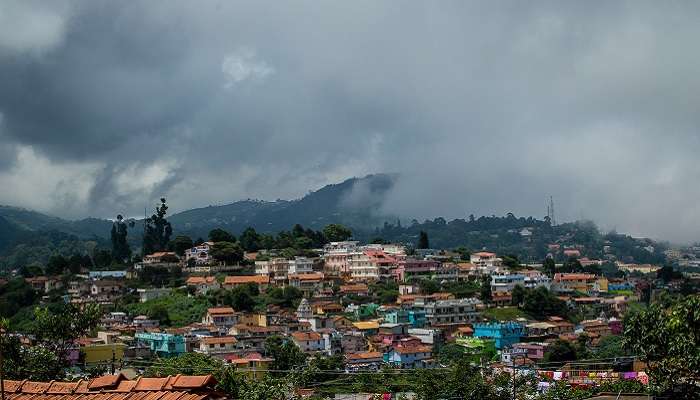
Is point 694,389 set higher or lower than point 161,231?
lower

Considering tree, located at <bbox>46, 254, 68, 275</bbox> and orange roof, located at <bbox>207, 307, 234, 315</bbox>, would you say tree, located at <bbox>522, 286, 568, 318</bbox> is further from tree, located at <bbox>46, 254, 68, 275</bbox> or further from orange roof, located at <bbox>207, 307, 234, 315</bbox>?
tree, located at <bbox>46, 254, 68, 275</bbox>

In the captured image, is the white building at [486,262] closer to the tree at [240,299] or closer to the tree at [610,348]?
the tree at [610,348]

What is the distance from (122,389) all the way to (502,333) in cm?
4986

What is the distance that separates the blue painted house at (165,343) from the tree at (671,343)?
101ft

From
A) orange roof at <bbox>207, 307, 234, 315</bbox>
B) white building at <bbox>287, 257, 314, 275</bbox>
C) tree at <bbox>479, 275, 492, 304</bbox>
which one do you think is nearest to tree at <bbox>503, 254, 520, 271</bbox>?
tree at <bbox>479, 275, 492, 304</bbox>

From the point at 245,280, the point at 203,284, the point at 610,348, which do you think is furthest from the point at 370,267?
the point at 610,348

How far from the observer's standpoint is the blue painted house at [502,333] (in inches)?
2196

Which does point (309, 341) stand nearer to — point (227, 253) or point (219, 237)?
point (227, 253)

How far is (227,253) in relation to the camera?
251 feet

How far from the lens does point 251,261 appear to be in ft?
257

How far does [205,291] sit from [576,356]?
29.7 m

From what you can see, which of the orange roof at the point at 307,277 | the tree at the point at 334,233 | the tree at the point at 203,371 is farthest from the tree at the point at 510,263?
the tree at the point at 203,371

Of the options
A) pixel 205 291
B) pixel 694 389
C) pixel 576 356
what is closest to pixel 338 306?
pixel 205 291

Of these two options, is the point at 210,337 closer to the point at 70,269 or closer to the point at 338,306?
the point at 338,306
